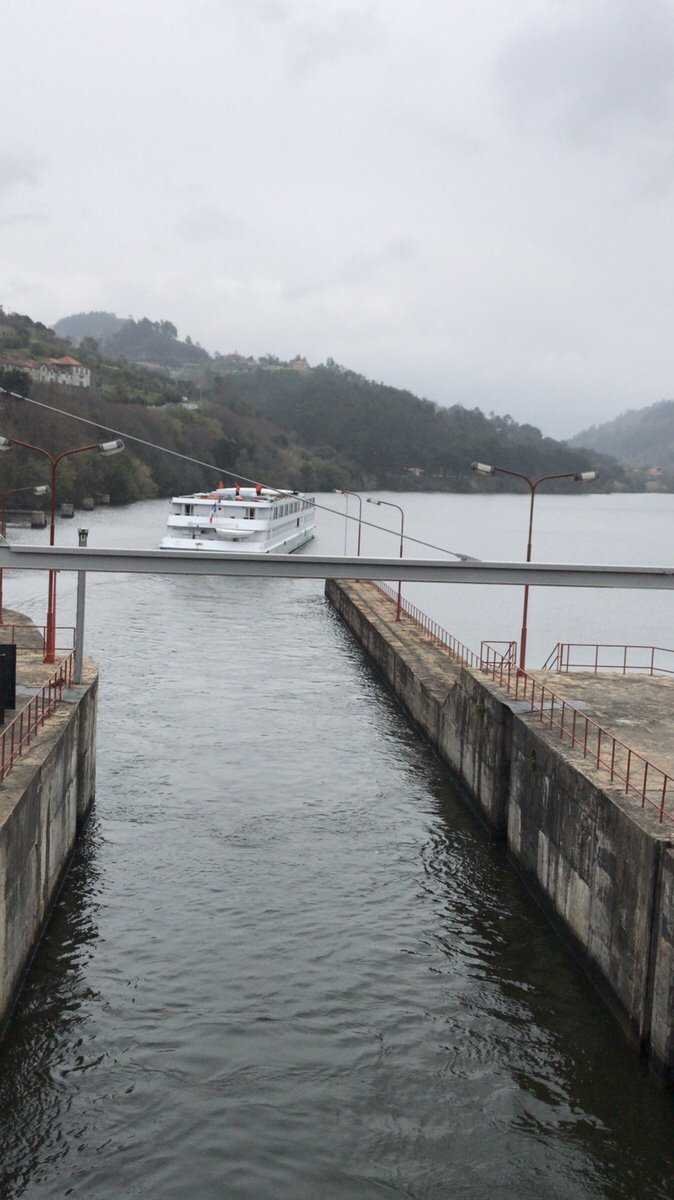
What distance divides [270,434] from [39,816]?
106648 mm

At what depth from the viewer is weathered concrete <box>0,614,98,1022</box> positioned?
13.5m

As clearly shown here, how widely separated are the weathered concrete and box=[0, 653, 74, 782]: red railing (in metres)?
0.12

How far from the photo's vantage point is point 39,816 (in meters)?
15.7

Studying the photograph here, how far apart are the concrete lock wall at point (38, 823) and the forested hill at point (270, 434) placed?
63.6 m

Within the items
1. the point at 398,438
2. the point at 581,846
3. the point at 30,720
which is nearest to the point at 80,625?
the point at 30,720

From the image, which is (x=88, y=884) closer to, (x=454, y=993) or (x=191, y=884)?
(x=191, y=884)

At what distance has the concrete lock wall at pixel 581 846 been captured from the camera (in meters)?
13.4

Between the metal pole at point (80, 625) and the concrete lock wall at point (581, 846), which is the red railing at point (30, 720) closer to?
the metal pole at point (80, 625)

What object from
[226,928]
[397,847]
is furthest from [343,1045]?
[397,847]

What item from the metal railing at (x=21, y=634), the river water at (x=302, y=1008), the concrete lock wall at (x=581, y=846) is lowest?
the river water at (x=302, y=1008)

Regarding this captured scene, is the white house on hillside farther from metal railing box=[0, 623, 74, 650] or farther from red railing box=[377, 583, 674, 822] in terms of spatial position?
red railing box=[377, 583, 674, 822]

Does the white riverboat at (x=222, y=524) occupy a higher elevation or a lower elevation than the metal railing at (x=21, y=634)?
higher

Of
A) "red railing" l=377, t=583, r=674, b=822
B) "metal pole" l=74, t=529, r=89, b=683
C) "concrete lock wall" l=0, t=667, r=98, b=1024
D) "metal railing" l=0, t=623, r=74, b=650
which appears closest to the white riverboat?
"metal railing" l=0, t=623, r=74, b=650

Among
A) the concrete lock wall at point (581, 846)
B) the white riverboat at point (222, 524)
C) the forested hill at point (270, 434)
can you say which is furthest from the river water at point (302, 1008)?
the forested hill at point (270, 434)
